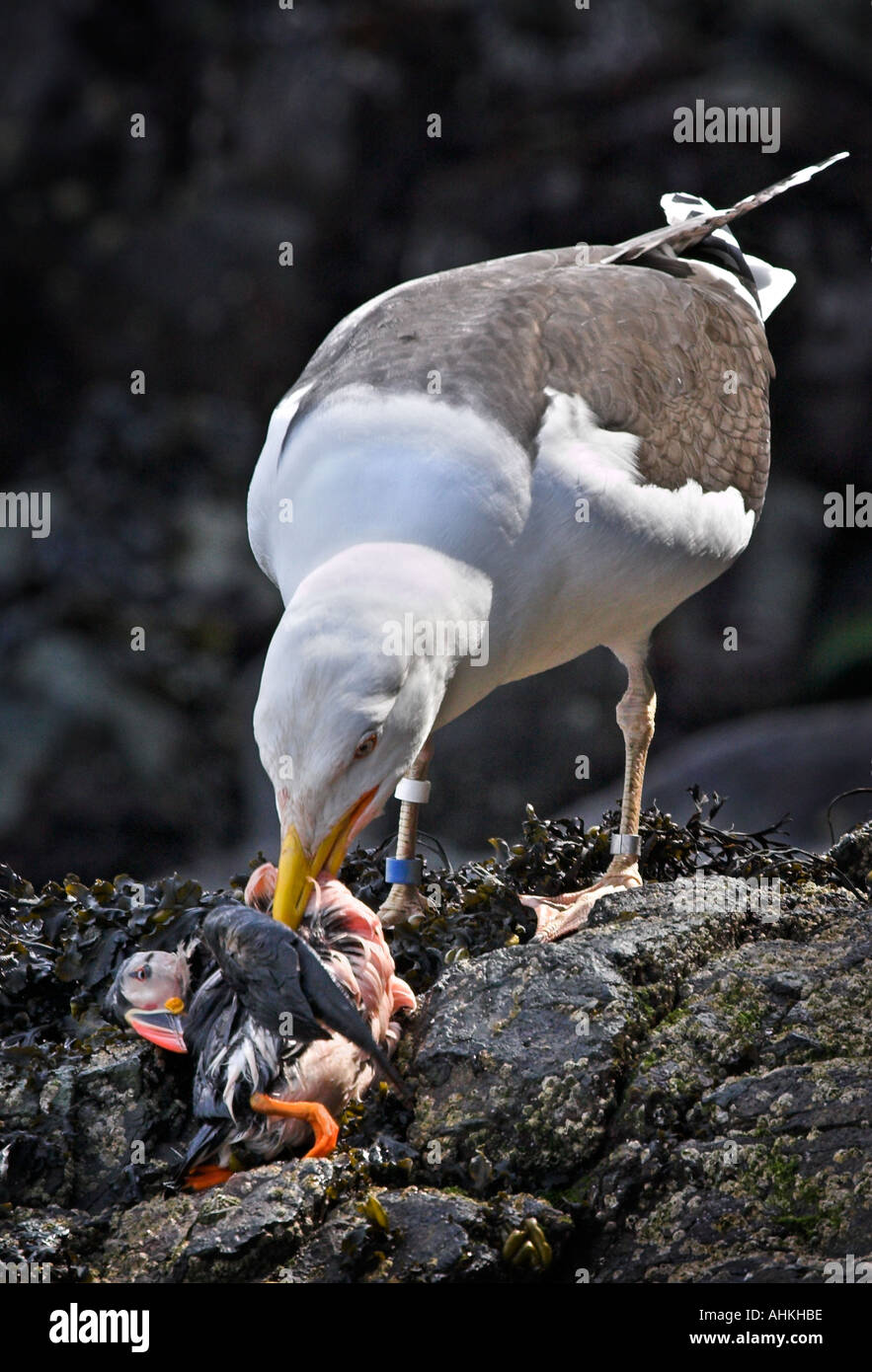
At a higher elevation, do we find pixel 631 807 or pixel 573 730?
pixel 573 730

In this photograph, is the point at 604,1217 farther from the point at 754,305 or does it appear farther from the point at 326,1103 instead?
the point at 754,305

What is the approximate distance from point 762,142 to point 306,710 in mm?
5745

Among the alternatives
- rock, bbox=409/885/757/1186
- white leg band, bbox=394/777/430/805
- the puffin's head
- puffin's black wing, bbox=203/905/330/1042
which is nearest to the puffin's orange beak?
the puffin's head

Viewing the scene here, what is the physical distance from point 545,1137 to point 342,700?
78cm

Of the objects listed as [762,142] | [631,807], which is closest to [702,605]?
[762,142]

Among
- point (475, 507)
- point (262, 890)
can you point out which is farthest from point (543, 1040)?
point (475, 507)

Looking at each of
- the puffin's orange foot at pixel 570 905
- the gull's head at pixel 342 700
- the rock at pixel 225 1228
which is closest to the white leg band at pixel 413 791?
the puffin's orange foot at pixel 570 905

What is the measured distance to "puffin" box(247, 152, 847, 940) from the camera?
283 centimetres

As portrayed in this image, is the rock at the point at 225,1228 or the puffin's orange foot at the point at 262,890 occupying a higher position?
the puffin's orange foot at the point at 262,890

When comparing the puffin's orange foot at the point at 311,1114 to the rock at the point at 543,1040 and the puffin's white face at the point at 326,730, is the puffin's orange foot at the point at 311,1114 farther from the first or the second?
the puffin's white face at the point at 326,730

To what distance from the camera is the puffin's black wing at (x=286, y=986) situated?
256cm

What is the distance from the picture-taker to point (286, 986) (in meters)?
2.60

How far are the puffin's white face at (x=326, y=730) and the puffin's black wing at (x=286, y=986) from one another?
7.8 inches

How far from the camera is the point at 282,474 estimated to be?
341 cm
